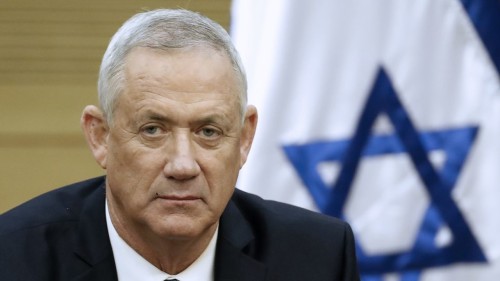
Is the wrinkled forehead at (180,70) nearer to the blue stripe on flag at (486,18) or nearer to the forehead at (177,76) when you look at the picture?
the forehead at (177,76)

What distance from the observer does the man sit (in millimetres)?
2955

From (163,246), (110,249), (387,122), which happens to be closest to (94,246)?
(110,249)

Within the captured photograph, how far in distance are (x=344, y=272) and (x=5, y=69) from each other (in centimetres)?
236

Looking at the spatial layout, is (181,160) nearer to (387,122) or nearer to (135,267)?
(135,267)

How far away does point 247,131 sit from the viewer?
3.19 m

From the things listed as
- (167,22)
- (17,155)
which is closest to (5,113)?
(17,155)

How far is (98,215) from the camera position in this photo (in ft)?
10.6

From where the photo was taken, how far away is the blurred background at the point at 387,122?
13.3 feet

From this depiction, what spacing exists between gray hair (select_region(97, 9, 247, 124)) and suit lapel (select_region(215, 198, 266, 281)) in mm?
354

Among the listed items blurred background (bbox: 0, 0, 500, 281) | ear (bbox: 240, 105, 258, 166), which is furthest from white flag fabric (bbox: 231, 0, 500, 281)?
ear (bbox: 240, 105, 258, 166)

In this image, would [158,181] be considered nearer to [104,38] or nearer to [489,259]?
[489,259]

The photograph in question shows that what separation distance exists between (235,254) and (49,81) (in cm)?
227

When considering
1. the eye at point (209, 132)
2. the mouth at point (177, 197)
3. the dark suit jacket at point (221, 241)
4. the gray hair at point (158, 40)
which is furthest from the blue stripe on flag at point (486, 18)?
the mouth at point (177, 197)

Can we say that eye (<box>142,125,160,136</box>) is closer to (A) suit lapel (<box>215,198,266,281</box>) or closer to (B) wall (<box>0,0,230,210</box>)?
(A) suit lapel (<box>215,198,266,281</box>)
